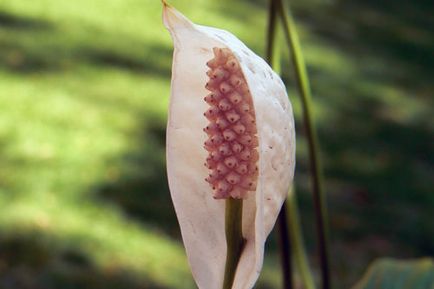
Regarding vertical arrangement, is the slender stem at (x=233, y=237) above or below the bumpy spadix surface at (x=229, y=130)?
below

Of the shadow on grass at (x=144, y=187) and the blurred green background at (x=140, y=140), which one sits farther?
the shadow on grass at (x=144, y=187)

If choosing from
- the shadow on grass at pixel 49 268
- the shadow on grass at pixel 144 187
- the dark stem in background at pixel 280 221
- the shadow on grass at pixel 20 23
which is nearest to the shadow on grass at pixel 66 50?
the shadow on grass at pixel 20 23

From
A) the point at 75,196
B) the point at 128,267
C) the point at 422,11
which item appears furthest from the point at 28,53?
the point at 422,11

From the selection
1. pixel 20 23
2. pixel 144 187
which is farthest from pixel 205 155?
pixel 20 23

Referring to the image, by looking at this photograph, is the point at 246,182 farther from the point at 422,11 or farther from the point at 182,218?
the point at 422,11

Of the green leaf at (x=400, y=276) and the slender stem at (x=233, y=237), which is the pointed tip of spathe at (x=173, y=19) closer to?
the slender stem at (x=233, y=237)

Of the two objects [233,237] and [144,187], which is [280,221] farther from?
[144,187]
